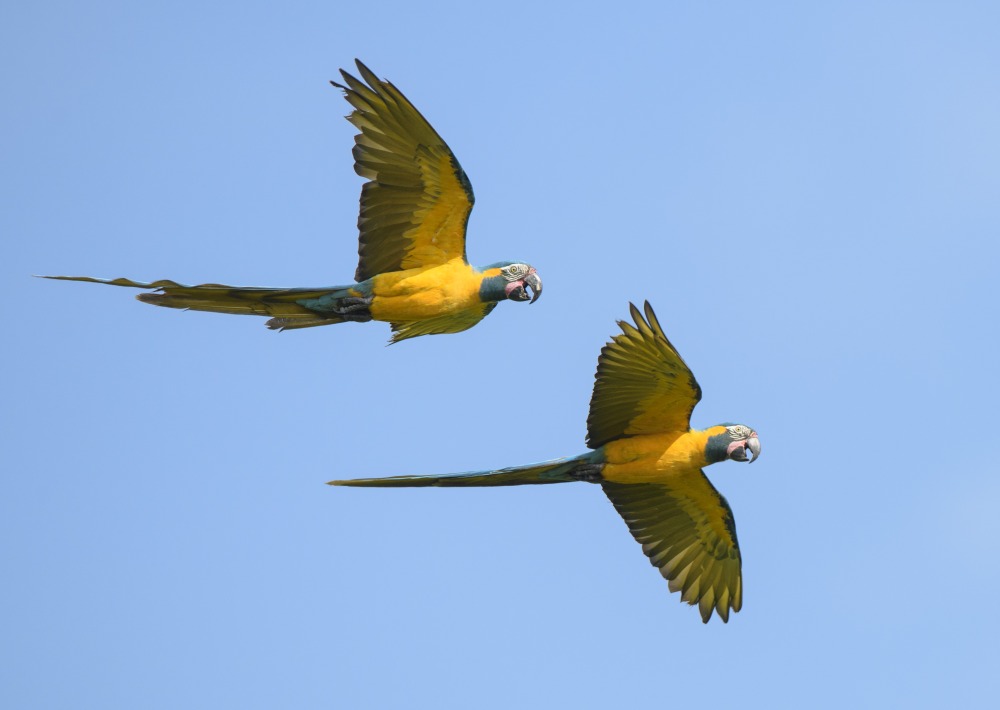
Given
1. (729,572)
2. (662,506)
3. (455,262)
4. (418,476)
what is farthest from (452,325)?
(729,572)

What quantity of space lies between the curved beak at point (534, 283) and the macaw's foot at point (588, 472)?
72.5 inches

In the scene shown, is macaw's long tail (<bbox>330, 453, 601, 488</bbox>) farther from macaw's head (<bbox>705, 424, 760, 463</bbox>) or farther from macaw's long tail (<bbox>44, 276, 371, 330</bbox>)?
macaw's long tail (<bbox>44, 276, 371, 330</bbox>)

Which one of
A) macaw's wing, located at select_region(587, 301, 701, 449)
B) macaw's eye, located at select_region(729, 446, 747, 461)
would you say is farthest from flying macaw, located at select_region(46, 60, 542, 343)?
macaw's eye, located at select_region(729, 446, 747, 461)

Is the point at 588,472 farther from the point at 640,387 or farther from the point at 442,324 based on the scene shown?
the point at 442,324

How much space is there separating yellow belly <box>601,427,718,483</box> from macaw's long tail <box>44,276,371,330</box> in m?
2.89

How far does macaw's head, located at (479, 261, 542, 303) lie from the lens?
1555 centimetres

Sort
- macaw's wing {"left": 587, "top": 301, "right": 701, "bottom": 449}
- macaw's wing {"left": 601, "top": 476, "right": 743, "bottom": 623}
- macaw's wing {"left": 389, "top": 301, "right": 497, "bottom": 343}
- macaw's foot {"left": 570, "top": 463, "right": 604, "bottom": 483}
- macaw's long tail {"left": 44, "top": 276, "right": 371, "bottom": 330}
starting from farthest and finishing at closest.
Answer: macaw's wing {"left": 389, "top": 301, "right": 497, "bottom": 343}, macaw's wing {"left": 601, "top": 476, "right": 743, "bottom": 623}, macaw's foot {"left": 570, "top": 463, "right": 604, "bottom": 483}, macaw's long tail {"left": 44, "top": 276, "right": 371, "bottom": 330}, macaw's wing {"left": 587, "top": 301, "right": 701, "bottom": 449}

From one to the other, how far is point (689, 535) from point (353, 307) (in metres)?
4.24

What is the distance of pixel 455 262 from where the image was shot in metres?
15.5

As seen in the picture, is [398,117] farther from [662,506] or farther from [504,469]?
[662,506]

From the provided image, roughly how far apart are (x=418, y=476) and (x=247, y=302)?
7.90ft

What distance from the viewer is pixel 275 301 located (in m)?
15.1

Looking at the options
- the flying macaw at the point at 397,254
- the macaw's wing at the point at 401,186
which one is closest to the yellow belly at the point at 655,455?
the flying macaw at the point at 397,254

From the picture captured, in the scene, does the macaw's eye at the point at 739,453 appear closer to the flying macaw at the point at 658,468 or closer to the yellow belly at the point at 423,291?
the flying macaw at the point at 658,468
